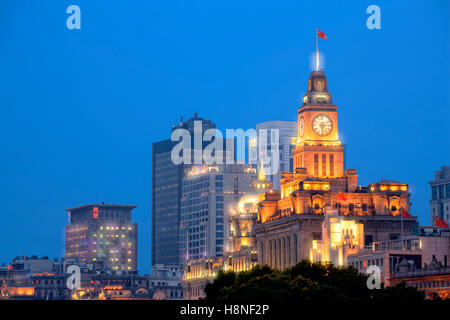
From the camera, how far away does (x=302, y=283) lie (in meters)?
191

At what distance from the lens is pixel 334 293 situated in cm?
17950
